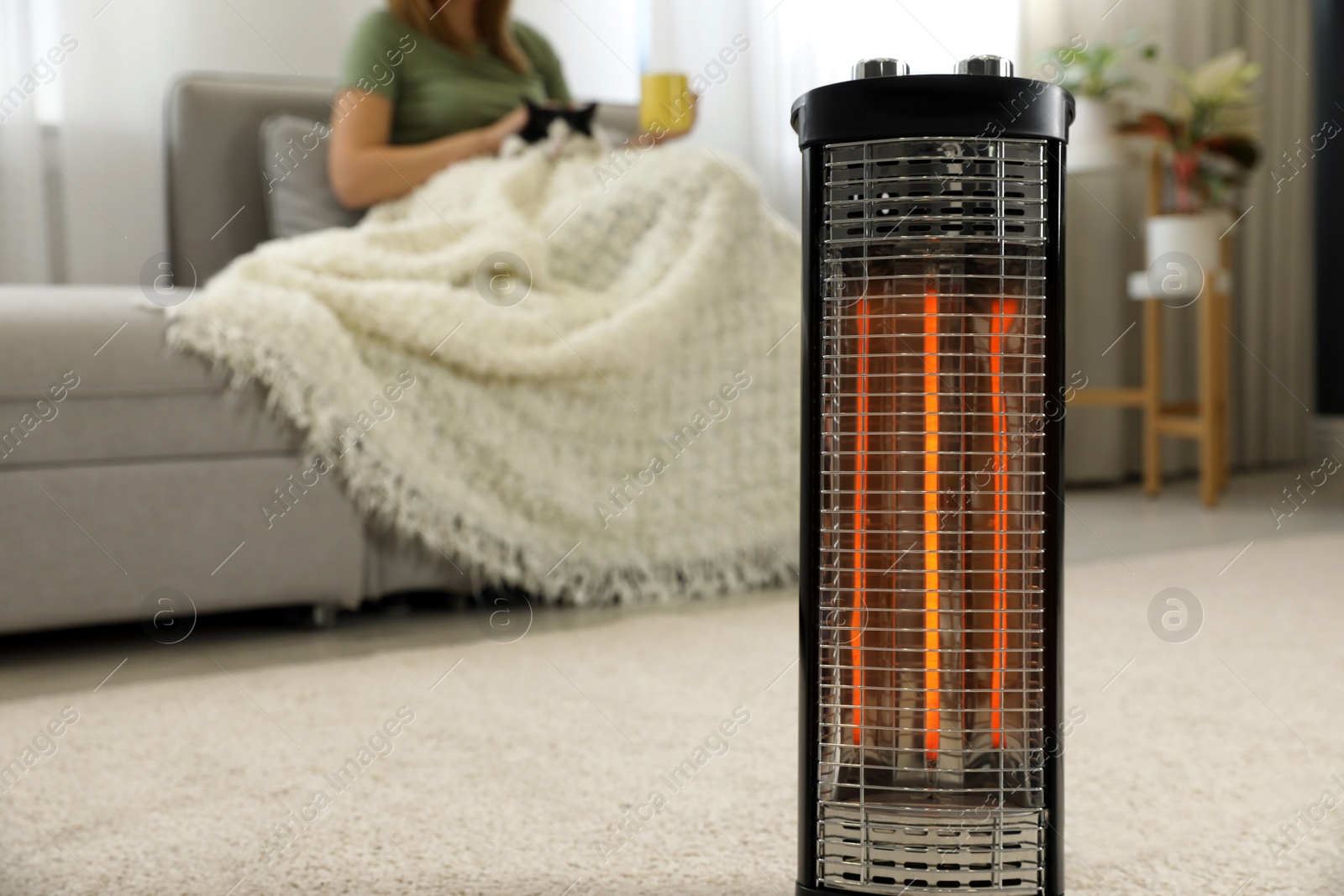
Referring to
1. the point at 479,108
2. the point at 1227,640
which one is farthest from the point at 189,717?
the point at 479,108

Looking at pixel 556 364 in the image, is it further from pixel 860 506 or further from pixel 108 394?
pixel 860 506

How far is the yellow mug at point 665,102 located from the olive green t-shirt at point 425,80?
22 centimetres

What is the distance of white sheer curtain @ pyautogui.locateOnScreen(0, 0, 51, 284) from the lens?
219 cm

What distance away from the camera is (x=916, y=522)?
56 centimetres

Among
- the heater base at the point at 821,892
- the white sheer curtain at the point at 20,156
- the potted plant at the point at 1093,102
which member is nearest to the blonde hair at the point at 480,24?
the white sheer curtain at the point at 20,156

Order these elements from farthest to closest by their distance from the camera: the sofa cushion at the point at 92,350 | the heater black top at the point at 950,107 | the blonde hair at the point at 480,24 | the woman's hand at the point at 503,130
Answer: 1. the blonde hair at the point at 480,24
2. the woman's hand at the point at 503,130
3. the sofa cushion at the point at 92,350
4. the heater black top at the point at 950,107

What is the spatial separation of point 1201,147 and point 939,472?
2.59 metres

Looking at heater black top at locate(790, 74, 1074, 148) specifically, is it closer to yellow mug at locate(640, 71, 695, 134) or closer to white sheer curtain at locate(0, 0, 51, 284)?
yellow mug at locate(640, 71, 695, 134)

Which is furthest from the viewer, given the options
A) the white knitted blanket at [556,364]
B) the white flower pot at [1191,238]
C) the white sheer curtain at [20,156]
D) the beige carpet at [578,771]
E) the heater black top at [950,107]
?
the white flower pot at [1191,238]

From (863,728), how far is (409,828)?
371 mm

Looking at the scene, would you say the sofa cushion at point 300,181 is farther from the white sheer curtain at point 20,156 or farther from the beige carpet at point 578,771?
the beige carpet at point 578,771

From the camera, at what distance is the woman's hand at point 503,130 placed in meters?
1.90

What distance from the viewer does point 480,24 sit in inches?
83.9

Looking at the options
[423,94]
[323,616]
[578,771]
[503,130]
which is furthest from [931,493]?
[423,94]
